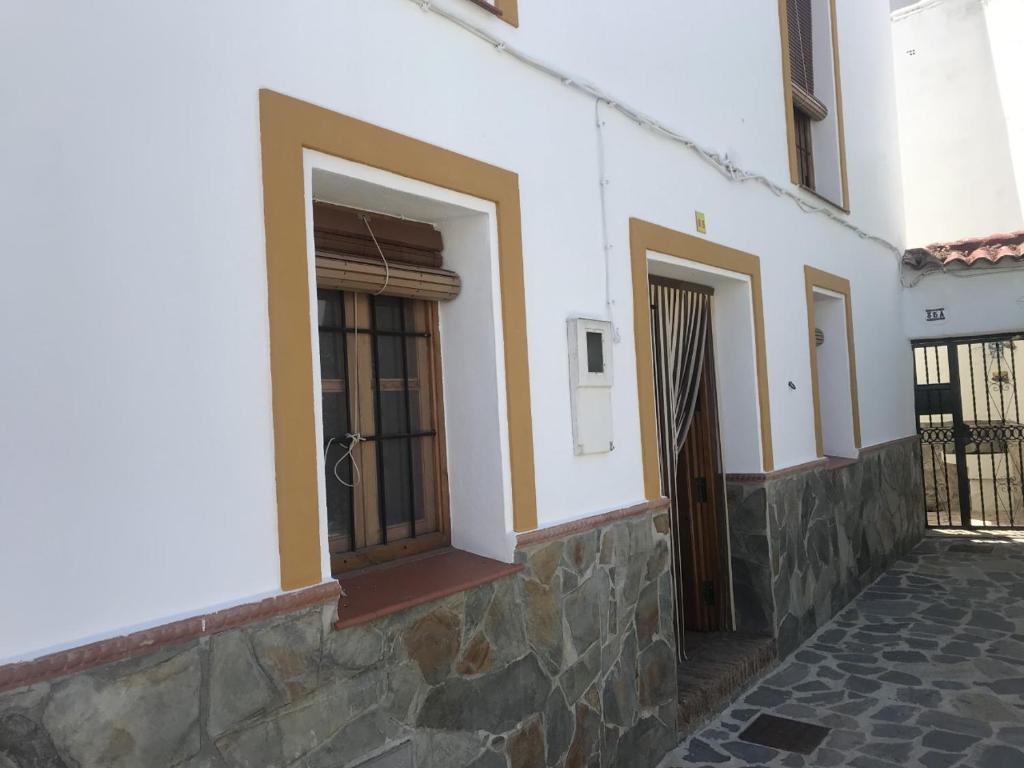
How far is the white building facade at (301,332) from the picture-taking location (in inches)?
76.9

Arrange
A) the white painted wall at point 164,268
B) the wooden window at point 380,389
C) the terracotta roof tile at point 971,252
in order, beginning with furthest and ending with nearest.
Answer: the terracotta roof tile at point 971,252 → the wooden window at point 380,389 → the white painted wall at point 164,268

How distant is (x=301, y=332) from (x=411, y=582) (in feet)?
3.38

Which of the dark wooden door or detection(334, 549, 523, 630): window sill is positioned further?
the dark wooden door

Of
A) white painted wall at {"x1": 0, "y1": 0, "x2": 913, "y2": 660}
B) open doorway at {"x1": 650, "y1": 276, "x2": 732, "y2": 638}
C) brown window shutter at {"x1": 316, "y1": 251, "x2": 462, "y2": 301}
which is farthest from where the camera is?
open doorway at {"x1": 650, "y1": 276, "x2": 732, "y2": 638}

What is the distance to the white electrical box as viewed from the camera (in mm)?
3682

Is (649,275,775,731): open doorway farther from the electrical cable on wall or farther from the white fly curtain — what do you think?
the electrical cable on wall

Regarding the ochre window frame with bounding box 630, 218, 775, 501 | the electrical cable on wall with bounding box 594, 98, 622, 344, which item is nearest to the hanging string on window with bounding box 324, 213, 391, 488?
the electrical cable on wall with bounding box 594, 98, 622, 344

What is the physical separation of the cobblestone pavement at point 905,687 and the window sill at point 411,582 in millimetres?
1748

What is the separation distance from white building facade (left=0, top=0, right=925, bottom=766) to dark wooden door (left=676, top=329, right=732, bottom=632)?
3.11 ft

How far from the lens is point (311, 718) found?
2408 millimetres

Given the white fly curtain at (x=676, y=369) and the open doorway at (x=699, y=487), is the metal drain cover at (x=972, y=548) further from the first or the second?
the white fly curtain at (x=676, y=369)

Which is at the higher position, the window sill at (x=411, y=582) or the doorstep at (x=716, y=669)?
the window sill at (x=411, y=582)

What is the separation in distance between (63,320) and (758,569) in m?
4.69

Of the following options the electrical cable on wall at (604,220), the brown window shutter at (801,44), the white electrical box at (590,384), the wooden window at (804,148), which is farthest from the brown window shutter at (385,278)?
the wooden window at (804,148)
